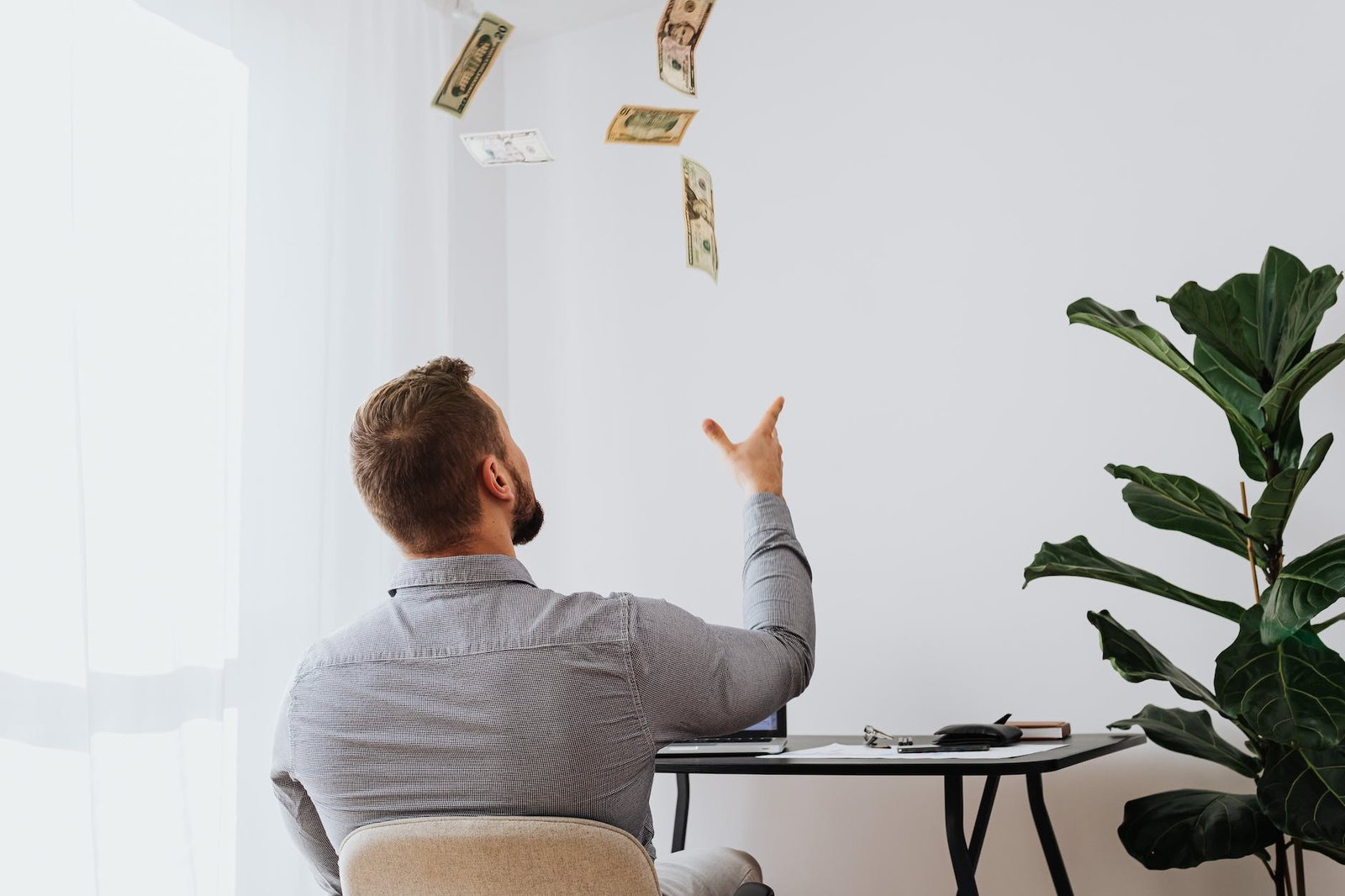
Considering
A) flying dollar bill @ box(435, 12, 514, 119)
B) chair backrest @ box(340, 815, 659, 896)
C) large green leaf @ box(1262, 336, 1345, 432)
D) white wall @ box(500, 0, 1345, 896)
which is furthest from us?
flying dollar bill @ box(435, 12, 514, 119)

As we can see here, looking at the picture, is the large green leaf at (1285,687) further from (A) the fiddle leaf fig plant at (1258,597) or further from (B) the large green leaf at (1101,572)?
(B) the large green leaf at (1101,572)

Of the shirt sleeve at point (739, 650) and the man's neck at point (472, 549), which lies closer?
the shirt sleeve at point (739, 650)

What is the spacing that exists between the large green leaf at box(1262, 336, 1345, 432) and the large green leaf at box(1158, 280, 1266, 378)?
7 cm

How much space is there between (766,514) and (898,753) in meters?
0.71

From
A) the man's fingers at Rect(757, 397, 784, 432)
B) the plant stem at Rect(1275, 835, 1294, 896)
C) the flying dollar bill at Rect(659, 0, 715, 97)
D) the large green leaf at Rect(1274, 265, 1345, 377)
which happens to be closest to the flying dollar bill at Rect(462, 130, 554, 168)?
the flying dollar bill at Rect(659, 0, 715, 97)

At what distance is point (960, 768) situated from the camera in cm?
168

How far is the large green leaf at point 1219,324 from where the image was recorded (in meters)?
1.88

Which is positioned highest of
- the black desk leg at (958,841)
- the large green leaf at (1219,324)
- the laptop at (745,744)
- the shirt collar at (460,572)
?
the large green leaf at (1219,324)

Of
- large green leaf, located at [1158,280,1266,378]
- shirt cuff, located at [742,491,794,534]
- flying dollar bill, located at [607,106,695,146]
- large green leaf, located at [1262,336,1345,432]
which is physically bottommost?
shirt cuff, located at [742,491,794,534]

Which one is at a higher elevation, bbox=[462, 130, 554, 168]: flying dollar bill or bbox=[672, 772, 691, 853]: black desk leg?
bbox=[462, 130, 554, 168]: flying dollar bill

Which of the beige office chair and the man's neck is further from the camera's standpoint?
the man's neck

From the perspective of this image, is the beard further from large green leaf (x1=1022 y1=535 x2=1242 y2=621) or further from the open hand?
large green leaf (x1=1022 y1=535 x2=1242 y2=621)

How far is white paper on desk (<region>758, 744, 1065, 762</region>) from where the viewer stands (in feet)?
5.76

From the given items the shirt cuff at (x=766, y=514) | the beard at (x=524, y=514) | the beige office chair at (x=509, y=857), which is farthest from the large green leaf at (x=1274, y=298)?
the beige office chair at (x=509, y=857)
